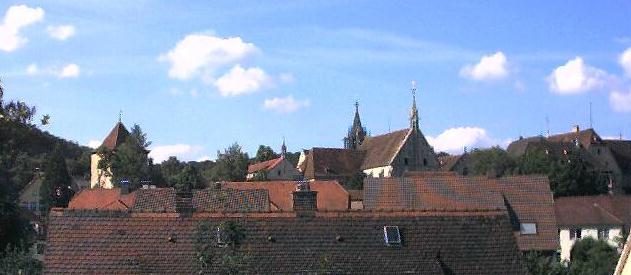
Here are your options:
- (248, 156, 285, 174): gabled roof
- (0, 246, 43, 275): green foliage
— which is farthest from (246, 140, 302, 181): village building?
(0, 246, 43, 275): green foliage

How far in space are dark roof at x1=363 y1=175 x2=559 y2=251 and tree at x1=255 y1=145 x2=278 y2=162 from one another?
83.0m

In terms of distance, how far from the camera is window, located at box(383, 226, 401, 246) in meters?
25.0

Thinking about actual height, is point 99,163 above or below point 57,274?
above

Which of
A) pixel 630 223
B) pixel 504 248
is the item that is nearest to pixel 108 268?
pixel 504 248

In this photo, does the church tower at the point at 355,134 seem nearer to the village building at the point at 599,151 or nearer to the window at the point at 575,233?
the village building at the point at 599,151

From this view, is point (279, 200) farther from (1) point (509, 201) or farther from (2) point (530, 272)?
(2) point (530, 272)

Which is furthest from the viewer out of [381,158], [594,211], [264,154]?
[264,154]

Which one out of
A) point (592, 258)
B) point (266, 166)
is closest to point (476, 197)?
point (592, 258)

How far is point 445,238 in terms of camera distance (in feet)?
83.7

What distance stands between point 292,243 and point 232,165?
8265 cm

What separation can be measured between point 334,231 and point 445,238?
3.30 metres

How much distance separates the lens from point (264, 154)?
128 m

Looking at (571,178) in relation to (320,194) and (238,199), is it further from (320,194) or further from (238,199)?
(238,199)

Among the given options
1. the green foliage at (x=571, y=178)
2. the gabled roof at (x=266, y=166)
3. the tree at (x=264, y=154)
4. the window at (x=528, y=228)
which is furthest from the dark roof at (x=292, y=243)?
the tree at (x=264, y=154)
